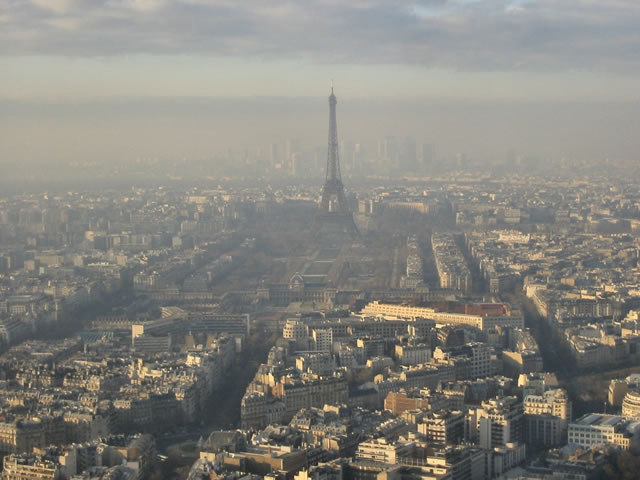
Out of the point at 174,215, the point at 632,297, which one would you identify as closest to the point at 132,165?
the point at 174,215

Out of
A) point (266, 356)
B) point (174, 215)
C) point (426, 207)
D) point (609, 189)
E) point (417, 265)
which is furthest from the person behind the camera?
point (609, 189)

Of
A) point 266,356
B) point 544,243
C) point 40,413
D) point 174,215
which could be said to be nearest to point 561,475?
point 40,413

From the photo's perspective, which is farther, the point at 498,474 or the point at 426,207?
the point at 426,207

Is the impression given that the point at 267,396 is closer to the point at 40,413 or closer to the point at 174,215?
the point at 40,413

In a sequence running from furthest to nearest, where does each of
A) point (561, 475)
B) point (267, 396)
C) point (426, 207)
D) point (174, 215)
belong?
point (426, 207) < point (174, 215) < point (267, 396) < point (561, 475)

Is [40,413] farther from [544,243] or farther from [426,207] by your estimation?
[426,207]

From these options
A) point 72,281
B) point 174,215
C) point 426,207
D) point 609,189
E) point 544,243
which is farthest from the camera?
point 609,189
